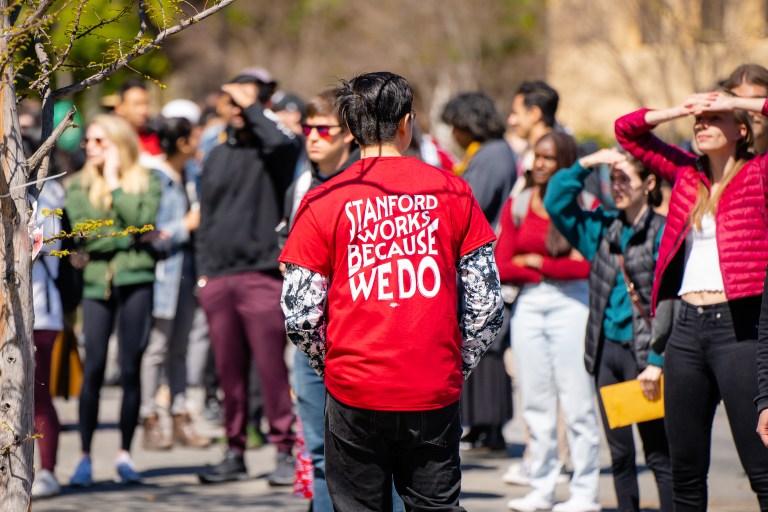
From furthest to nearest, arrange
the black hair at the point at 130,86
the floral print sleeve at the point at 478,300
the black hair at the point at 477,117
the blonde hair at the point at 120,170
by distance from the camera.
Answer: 1. the black hair at the point at 130,86
2. the black hair at the point at 477,117
3. the blonde hair at the point at 120,170
4. the floral print sleeve at the point at 478,300

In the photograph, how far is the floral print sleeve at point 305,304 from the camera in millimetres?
4082

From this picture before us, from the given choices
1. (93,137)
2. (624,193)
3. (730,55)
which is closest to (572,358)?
(624,193)

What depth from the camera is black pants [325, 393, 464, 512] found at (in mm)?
4062

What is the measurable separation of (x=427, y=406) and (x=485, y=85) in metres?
24.8

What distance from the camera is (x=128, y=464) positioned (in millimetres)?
7742

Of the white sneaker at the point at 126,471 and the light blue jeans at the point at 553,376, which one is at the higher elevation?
the light blue jeans at the point at 553,376

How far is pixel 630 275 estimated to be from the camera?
5.97 m

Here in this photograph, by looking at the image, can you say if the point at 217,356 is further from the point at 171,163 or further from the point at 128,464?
the point at 171,163

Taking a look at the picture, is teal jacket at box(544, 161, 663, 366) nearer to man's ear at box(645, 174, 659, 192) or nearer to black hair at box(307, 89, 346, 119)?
man's ear at box(645, 174, 659, 192)

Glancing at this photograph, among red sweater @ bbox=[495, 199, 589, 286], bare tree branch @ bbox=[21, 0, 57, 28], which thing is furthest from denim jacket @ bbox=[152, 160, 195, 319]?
bare tree branch @ bbox=[21, 0, 57, 28]

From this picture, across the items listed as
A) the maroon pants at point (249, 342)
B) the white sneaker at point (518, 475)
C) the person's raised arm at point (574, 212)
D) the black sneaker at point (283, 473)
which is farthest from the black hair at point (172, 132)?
the person's raised arm at point (574, 212)

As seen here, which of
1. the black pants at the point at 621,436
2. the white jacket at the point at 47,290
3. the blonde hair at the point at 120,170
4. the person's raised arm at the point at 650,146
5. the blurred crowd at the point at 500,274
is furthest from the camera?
the blonde hair at the point at 120,170

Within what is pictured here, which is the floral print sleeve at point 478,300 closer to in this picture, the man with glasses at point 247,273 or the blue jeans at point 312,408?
the blue jeans at point 312,408

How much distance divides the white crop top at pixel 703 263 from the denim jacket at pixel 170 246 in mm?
4013
